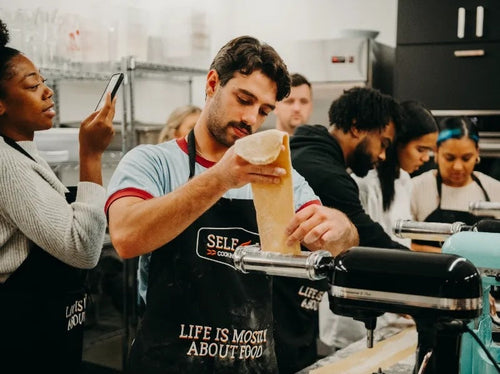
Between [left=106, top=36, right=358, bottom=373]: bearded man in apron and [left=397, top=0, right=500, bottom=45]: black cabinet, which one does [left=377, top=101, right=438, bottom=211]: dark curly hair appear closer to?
[left=397, top=0, right=500, bottom=45]: black cabinet

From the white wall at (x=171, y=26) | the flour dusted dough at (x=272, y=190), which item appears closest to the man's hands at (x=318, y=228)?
the flour dusted dough at (x=272, y=190)

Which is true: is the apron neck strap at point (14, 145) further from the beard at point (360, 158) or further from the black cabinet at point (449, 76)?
the black cabinet at point (449, 76)

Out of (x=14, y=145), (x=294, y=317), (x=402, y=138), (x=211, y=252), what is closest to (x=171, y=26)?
(x=402, y=138)

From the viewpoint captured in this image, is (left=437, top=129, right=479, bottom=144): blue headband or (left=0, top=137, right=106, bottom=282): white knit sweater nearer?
(left=0, top=137, right=106, bottom=282): white knit sweater

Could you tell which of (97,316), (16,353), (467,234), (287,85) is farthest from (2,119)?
(97,316)

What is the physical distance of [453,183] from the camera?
2.69 m

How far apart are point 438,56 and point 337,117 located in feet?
5.28

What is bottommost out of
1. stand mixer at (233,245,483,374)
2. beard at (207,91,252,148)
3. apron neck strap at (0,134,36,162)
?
stand mixer at (233,245,483,374)

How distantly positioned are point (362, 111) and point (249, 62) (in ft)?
2.78

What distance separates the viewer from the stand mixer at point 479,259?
2.85ft

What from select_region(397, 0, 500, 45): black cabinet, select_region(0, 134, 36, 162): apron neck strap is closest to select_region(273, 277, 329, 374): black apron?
select_region(0, 134, 36, 162): apron neck strap

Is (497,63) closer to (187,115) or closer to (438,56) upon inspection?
(438,56)

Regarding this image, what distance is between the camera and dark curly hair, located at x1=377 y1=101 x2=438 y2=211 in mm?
2449

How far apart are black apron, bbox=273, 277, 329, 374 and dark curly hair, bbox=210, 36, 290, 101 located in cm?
65
